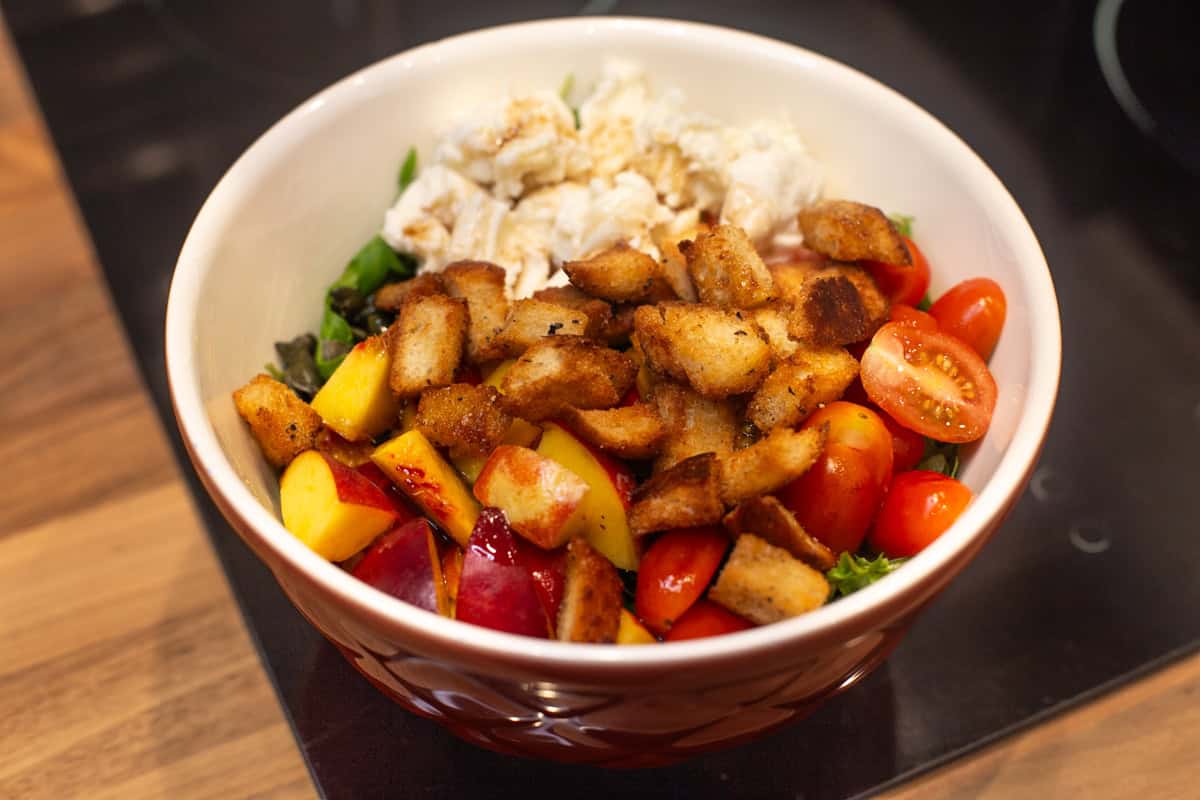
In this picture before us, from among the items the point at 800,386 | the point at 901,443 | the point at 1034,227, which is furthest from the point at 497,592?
the point at 1034,227

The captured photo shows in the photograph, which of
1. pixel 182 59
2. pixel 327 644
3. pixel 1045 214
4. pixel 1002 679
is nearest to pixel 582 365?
pixel 327 644

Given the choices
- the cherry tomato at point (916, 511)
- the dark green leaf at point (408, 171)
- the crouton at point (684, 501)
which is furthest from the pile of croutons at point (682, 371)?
the dark green leaf at point (408, 171)

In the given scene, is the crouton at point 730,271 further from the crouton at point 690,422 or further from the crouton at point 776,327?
the crouton at point 690,422

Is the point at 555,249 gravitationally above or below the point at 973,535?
below

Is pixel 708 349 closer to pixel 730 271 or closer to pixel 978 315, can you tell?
pixel 730 271

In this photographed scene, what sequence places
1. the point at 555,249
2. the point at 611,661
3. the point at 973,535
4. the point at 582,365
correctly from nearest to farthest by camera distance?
1. the point at 611,661
2. the point at 973,535
3. the point at 582,365
4. the point at 555,249

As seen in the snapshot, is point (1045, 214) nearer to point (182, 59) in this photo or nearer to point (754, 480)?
point (754, 480)
